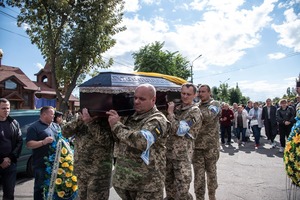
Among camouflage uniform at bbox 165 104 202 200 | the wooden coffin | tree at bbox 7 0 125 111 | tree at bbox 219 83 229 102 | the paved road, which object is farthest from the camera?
tree at bbox 219 83 229 102

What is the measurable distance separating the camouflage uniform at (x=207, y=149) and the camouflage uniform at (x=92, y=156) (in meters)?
1.55

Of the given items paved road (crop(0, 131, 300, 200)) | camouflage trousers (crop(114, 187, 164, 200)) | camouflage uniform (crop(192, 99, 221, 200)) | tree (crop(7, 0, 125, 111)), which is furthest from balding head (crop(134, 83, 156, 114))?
tree (crop(7, 0, 125, 111))

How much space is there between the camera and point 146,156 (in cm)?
233

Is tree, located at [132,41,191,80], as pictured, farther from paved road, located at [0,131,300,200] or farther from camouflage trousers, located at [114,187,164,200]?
camouflage trousers, located at [114,187,164,200]

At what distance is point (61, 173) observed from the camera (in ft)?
13.0

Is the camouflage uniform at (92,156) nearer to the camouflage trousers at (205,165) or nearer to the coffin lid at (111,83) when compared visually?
the coffin lid at (111,83)

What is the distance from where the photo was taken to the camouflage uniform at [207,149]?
3.98 metres

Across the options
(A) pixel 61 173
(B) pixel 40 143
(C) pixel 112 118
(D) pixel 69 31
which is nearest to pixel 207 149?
(C) pixel 112 118

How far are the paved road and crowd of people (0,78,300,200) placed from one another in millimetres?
1143

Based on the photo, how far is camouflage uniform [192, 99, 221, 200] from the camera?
3984 millimetres

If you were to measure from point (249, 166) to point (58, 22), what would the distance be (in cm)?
1351

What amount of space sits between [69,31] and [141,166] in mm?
14652

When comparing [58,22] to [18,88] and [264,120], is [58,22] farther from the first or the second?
[18,88]

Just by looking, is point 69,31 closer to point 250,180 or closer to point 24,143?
point 24,143
